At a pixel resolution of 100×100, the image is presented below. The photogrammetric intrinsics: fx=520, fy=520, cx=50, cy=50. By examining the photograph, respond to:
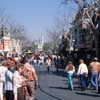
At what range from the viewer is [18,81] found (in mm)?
16062

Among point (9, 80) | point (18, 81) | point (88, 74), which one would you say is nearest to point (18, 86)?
point (18, 81)

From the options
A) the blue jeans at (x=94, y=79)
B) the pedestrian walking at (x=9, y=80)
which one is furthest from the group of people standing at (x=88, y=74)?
the pedestrian walking at (x=9, y=80)

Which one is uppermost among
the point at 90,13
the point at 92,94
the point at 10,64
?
the point at 90,13

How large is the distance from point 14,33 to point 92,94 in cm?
10310

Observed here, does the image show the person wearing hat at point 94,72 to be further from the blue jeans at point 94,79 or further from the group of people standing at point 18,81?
the group of people standing at point 18,81

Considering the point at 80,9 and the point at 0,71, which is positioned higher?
the point at 80,9

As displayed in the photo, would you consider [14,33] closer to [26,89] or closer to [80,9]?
[80,9]

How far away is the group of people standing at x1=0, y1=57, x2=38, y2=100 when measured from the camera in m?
16.1

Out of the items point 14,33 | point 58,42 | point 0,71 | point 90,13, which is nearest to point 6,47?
point 14,33

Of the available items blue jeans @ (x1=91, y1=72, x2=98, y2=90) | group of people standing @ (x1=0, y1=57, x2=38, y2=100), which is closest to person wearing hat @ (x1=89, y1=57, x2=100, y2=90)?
blue jeans @ (x1=91, y1=72, x2=98, y2=90)

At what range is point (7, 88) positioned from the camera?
658 inches

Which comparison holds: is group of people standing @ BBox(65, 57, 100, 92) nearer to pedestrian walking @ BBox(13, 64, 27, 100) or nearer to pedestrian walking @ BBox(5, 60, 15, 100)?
pedestrian walking @ BBox(5, 60, 15, 100)

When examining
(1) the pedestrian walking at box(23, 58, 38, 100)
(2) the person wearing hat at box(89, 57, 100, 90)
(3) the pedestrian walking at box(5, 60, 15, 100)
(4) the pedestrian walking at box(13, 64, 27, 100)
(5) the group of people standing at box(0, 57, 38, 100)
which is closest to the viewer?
(4) the pedestrian walking at box(13, 64, 27, 100)

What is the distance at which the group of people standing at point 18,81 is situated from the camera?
16106 mm
